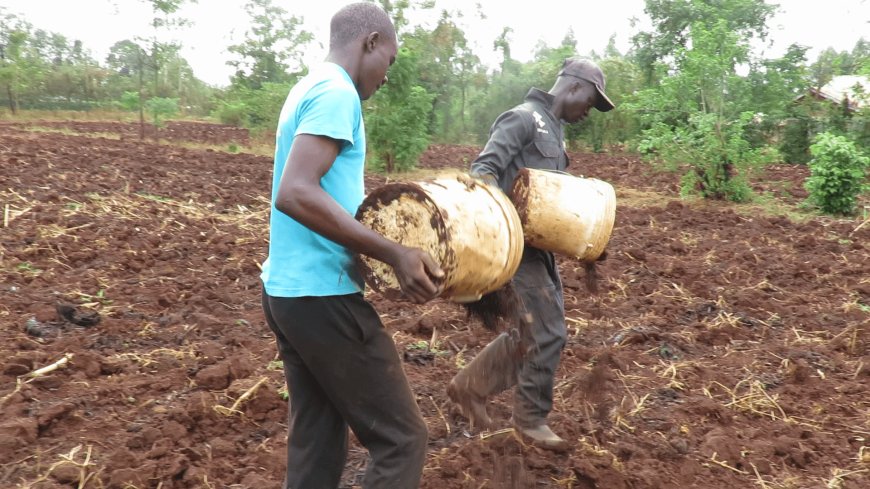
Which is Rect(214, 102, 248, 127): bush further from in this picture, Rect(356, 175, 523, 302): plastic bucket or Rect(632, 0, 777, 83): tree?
Rect(356, 175, 523, 302): plastic bucket

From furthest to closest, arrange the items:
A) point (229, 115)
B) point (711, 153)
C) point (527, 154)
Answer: point (229, 115) < point (711, 153) < point (527, 154)

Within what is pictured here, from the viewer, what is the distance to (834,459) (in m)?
3.50

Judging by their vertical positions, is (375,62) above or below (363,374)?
Answer: above

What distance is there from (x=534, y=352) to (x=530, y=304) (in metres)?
0.22

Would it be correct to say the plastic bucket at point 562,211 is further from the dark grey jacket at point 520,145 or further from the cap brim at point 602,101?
the cap brim at point 602,101

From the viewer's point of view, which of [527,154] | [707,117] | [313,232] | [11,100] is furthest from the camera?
[11,100]

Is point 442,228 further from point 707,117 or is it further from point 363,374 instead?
point 707,117

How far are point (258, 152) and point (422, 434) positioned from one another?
19.0m

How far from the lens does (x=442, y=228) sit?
2092mm

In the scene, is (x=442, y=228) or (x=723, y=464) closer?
(x=442, y=228)

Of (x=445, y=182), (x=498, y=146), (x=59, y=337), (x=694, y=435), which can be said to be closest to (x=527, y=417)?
(x=694, y=435)

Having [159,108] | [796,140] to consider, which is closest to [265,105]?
[159,108]

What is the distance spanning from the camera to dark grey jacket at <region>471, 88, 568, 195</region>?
338 centimetres

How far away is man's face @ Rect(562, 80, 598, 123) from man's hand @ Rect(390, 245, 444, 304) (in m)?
1.88
